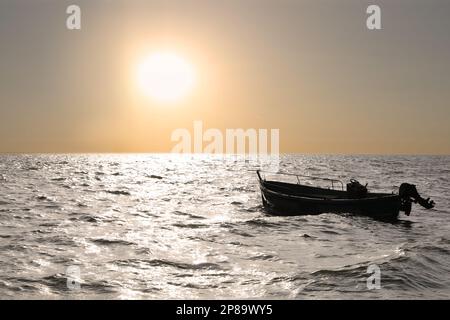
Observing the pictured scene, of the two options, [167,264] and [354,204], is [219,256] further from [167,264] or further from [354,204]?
[354,204]

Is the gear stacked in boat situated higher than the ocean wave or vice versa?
the gear stacked in boat

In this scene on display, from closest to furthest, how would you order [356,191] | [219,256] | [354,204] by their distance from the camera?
[219,256] → [354,204] → [356,191]

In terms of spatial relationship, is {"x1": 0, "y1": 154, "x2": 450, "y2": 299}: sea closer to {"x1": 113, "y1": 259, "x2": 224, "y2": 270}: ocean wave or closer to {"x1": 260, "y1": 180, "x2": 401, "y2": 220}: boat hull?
{"x1": 113, "y1": 259, "x2": 224, "y2": 270}: ocean wave

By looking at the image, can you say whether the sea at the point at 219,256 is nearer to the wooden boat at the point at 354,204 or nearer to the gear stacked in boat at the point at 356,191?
the wooden boat at the point at 354,204

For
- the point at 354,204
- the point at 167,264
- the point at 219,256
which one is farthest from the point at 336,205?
the point at 167,264

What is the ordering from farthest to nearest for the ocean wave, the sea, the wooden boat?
the wooden boat < the ocean wave < the sea

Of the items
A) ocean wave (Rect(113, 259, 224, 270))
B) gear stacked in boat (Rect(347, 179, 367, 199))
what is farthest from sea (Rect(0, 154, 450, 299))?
gear stacked in boat (Rect(347, 179, 367, 199))

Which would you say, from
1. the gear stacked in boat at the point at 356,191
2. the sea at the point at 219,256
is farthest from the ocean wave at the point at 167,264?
the gear stacked in boat at the point at 356,191

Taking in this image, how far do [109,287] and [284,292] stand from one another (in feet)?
15.4

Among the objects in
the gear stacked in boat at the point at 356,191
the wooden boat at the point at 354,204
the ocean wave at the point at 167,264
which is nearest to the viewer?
the ocean wave at the point at 167,264

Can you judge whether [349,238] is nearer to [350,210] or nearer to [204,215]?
[350,210]

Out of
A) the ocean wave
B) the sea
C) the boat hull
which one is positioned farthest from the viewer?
the boat hull
